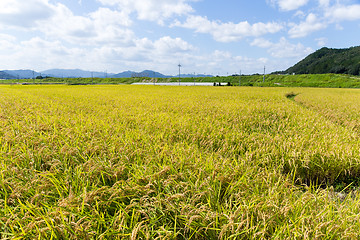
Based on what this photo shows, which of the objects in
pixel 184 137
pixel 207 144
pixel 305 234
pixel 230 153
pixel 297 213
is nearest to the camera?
pixel 305 234

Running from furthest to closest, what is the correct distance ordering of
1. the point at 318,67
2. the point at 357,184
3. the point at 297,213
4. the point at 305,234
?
1. the point at 318,67
2. the point at 357,184
3. the point at 297,213
4. the point at 305,234

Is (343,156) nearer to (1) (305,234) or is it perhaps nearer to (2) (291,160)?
(2) (291,160)

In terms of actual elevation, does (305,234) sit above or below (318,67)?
below

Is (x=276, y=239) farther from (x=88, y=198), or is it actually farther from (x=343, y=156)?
(x=343, y=156)

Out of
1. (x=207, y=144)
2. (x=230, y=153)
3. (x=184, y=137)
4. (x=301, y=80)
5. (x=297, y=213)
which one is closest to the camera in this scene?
(x=297, y=213)

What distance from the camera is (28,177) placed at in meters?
2.39

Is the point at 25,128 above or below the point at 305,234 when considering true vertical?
above

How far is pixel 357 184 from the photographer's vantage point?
342 centimetres

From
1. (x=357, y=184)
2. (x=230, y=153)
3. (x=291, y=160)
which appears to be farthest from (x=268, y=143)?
(x=357, y=184)

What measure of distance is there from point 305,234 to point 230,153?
2171 mm

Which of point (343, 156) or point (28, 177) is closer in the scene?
point (28, 177)

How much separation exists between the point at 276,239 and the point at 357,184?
3074mm

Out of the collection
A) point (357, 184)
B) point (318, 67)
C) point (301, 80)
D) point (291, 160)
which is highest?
point (318, 67)

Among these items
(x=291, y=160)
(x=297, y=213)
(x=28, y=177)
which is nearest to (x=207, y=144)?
(x=291, y=160)
